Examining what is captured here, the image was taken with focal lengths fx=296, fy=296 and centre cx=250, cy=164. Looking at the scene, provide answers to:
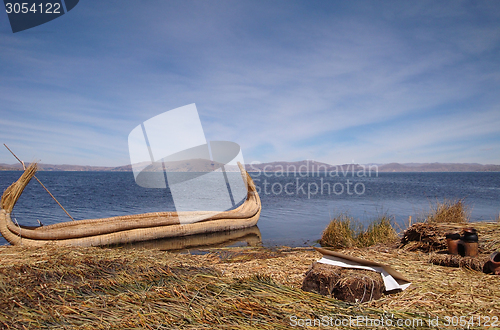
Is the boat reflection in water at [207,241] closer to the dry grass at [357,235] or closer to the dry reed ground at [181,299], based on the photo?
the dry grass at [357,235]

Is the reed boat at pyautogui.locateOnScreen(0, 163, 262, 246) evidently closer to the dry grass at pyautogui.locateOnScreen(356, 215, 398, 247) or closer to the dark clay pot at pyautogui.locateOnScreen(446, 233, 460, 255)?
the dry grass at pyautogui.locateOnScreen(356, 215, 398, 247)

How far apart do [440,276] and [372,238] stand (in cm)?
401

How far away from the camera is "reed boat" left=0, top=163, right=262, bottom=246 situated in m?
7.62

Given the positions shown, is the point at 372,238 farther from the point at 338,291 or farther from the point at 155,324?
the point at 155,324

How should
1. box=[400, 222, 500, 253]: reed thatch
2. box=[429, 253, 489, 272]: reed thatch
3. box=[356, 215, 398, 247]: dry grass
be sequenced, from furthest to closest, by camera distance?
box=[356, 215, 398, 247]: dry grass, box=[400, 222, 500, 253]: reed thatch, box=[429, 253, 489, 272]: reed thatch

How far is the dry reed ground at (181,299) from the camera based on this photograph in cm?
225

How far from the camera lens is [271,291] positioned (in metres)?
2.84

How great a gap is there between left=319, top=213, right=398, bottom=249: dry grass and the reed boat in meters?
4.56

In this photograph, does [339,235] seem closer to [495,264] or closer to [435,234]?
[435,234]

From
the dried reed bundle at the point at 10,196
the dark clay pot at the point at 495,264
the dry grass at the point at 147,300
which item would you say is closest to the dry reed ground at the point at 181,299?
the dry grass at the point at 147,300

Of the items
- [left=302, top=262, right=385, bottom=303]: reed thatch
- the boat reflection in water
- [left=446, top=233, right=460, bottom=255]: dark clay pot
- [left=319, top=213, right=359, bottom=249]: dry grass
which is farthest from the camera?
the boat reflection in water

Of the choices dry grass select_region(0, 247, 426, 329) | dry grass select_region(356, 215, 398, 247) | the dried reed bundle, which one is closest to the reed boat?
the dried reed bundle

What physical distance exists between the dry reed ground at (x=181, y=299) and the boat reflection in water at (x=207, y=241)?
5.90 m

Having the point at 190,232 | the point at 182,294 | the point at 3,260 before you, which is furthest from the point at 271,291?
the point at 190,232
